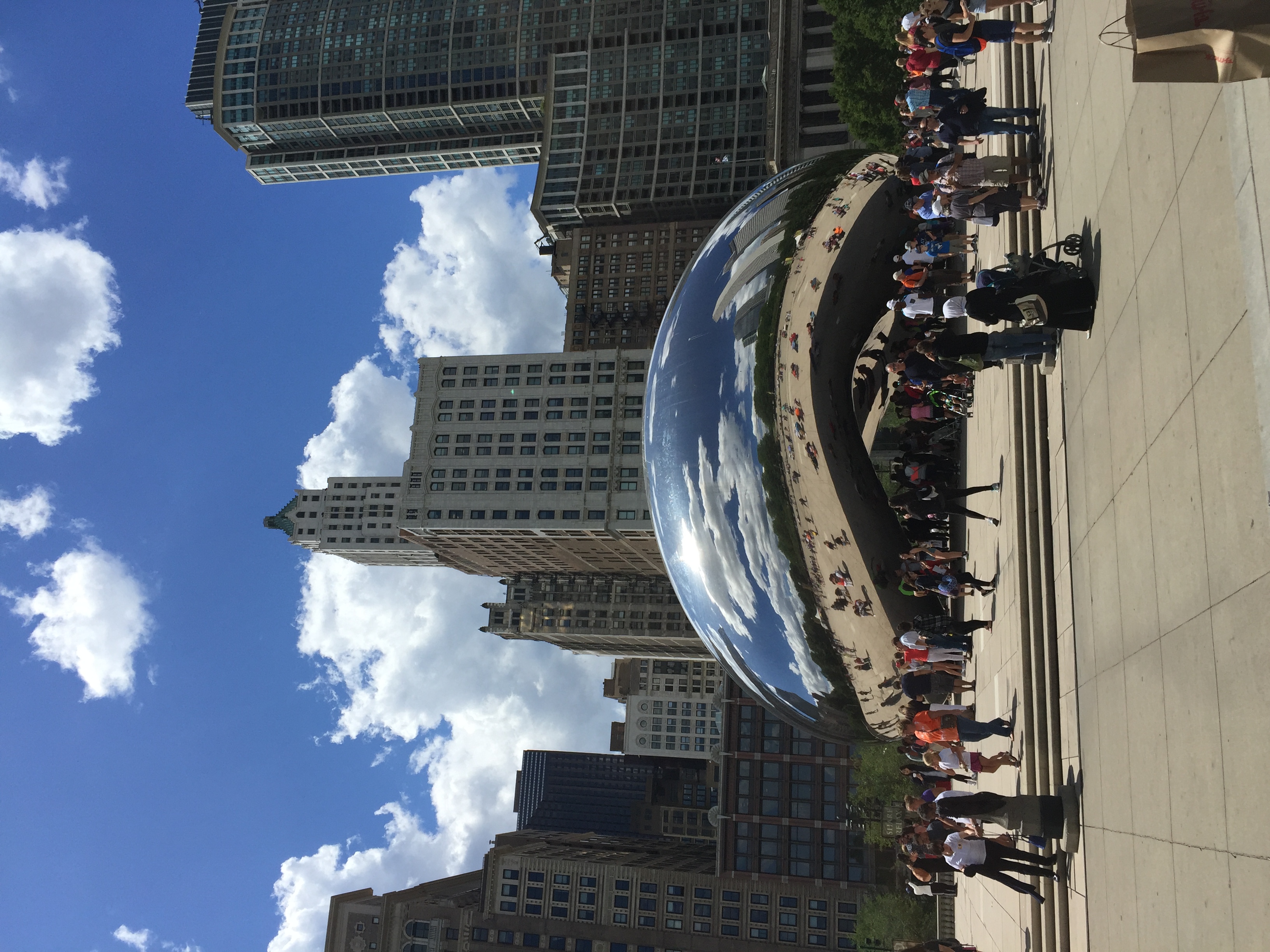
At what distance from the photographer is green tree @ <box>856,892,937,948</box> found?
50.3 meters

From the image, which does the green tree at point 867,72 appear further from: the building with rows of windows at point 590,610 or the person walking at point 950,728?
the building with rows of windows at point 590,610

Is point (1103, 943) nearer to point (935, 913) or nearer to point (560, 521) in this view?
point (935, 913)

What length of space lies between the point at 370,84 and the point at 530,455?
73.7 meters

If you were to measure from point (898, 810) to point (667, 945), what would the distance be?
32678 millimetres

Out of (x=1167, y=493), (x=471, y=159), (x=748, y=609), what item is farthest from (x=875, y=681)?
(x=471, y=159)

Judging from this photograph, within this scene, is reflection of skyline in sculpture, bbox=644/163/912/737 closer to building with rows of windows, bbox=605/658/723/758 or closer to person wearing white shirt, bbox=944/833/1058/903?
person wearing white shirt, bbox=944/833/1058/903

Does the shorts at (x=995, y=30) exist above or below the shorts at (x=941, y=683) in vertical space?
above

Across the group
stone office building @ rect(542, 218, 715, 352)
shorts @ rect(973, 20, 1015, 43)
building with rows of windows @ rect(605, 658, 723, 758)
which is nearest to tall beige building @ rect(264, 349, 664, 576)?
stone office building @ rect(542, 218, 715, 352)

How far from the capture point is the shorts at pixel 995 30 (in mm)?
11852

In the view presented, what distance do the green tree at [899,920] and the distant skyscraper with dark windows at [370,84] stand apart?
103832mm

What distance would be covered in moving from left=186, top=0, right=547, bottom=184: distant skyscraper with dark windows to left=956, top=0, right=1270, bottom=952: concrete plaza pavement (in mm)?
118493

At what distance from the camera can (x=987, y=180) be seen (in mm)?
12172

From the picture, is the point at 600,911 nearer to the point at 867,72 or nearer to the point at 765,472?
→ the point at 867,72

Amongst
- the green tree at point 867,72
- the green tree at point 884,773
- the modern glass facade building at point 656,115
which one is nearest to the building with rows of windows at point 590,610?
the modern glass facade building at point 656,115
